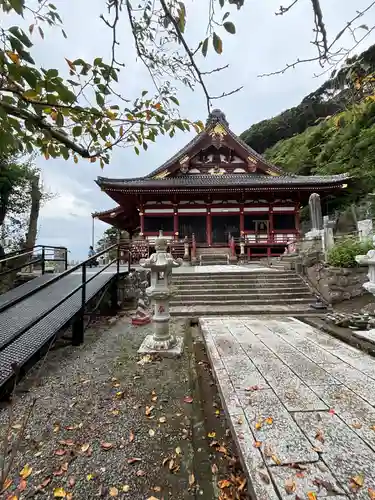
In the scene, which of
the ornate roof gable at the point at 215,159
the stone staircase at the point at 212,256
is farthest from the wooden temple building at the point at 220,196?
the stone staircase at the point at 212,256

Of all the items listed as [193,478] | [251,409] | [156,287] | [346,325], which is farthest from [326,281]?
[193,478]

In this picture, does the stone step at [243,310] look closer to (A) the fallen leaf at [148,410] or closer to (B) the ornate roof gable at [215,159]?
(A) the fallen leaf at [148,410]

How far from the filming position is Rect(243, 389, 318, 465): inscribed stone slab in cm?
131

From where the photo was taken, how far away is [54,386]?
243 cm

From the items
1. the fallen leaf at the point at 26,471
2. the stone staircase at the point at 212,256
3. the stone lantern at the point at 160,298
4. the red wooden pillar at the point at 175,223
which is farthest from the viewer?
the red wooden pillar at the point at 175,223

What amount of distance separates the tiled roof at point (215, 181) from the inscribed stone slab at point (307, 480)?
1167 centimetres

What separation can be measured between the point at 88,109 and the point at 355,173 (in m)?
16.5

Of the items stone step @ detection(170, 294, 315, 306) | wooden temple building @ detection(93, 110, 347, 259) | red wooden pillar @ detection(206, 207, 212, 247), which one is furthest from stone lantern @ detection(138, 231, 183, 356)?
red wooden pillar @ detection(206, 207, 212, 247)

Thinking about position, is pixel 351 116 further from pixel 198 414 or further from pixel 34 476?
pixel 34 476

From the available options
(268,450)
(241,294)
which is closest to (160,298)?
(268,450)

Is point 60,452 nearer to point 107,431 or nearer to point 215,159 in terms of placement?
point 107,431

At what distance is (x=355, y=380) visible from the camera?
81.7 inches

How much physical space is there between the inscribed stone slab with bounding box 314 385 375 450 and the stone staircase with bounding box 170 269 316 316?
3.31 m

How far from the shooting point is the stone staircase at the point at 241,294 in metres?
5.48
